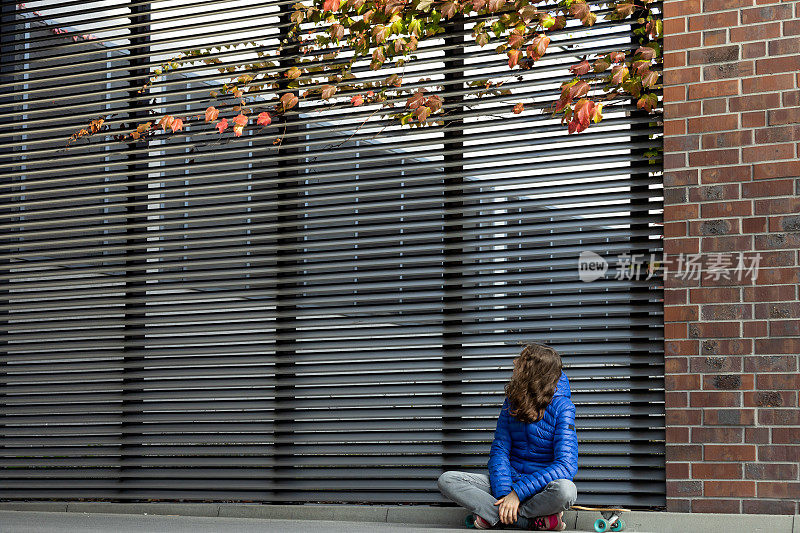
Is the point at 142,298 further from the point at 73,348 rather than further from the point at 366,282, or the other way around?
the point at 366,282

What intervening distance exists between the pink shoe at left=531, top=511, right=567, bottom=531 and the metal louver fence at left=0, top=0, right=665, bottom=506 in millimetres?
358

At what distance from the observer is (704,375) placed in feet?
15.8

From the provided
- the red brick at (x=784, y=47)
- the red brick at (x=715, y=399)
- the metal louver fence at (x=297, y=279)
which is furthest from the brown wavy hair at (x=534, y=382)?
the red brick at (x=784, y=47)

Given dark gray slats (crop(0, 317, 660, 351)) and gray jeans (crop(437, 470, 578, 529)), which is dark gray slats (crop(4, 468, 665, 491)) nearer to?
gray jeans (crop(437, 470, 578, 529))

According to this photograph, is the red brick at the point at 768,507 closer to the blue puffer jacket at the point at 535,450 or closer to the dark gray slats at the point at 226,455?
the dark gray slats at the point at 226,455

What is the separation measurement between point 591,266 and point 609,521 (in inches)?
55.5

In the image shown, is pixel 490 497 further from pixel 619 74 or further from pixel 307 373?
pixel 619 74

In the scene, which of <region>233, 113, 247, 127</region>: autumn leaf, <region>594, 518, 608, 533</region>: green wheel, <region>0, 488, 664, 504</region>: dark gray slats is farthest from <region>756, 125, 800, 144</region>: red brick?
<region>233, 113, 247, 127</region>: autumn leaf

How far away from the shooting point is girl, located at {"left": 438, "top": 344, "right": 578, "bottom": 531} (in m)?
4.83

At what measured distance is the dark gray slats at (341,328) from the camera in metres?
5.22

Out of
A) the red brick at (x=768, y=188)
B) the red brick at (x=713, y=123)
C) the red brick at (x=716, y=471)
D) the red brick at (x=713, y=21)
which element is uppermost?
the red brick at (x=713, y=21)

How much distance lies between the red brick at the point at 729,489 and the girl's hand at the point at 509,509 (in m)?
0.98

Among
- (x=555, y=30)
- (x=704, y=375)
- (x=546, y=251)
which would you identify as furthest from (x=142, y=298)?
(x=704, y=375)

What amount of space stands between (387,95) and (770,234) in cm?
249
